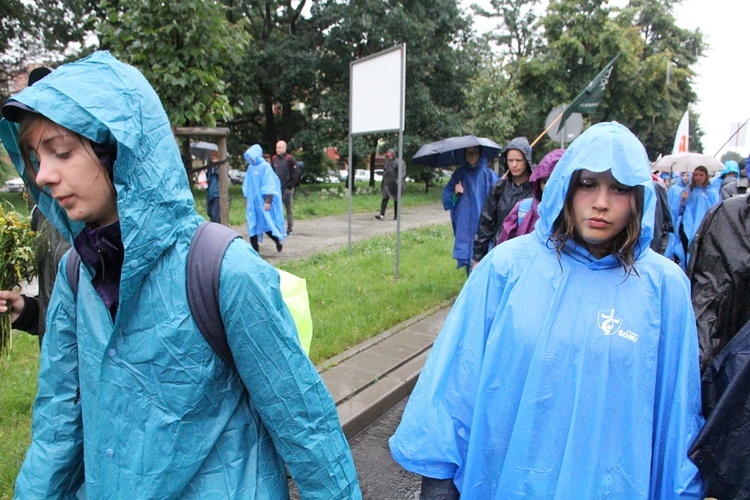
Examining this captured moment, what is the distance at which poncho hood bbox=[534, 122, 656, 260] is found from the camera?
Result: 172cm

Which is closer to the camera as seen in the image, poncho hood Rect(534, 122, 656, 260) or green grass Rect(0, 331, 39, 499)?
Result: poncho hood Rect(534, 122, 656, 260)

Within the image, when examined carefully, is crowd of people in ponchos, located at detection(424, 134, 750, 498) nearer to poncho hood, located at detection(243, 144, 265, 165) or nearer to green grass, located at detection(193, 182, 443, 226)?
poncho hood, located at detection(243, 144, 265, 165)

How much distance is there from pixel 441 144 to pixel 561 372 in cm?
596

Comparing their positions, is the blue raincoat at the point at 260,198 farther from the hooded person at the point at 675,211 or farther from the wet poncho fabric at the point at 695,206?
the wet poncho fabric at the point at 695,206

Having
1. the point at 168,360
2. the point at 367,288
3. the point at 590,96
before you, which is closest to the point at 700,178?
the point at 590,96

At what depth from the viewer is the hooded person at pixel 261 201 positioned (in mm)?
10047

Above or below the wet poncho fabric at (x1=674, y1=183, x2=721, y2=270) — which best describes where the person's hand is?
above

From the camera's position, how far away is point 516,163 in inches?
223

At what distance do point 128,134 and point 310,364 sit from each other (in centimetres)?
Result: 65

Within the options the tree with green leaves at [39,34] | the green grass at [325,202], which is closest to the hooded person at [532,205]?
the green grass at [325,202]

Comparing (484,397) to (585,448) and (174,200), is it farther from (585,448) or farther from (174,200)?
(174,200)

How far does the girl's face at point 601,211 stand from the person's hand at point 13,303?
197 cm

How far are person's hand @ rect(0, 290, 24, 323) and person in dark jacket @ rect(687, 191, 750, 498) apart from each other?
2259mm

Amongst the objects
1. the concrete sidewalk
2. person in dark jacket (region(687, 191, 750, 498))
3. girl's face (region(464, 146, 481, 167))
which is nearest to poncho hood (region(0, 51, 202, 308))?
person in dark jacket (region(687, 191, 750, 498))
